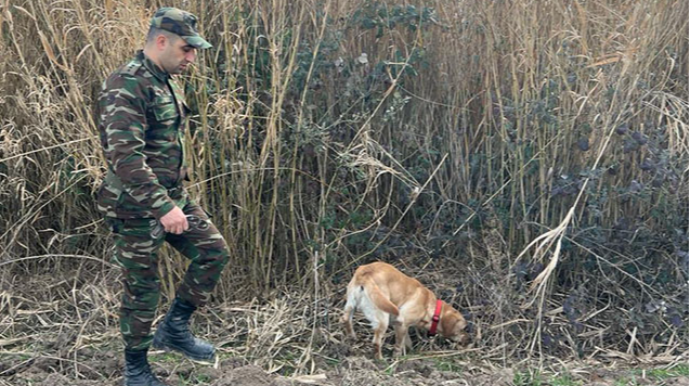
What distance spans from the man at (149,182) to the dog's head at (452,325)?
1391mm

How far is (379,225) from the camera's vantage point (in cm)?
521

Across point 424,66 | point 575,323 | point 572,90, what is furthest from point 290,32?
point 575,323

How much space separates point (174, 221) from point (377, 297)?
4.35 ft

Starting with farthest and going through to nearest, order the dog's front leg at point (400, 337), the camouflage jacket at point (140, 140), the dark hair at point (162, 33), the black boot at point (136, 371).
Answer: the dog's front leg at point (400, 337) → the black boot at point (136, 371) → the dark hair at point (162, 33) → the camouflage jacket at point (140, 140)

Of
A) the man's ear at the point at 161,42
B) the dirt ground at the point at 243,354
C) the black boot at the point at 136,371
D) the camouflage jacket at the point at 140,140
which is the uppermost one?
the man's ear at the point at 161,42

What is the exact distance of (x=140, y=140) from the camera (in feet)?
11.9

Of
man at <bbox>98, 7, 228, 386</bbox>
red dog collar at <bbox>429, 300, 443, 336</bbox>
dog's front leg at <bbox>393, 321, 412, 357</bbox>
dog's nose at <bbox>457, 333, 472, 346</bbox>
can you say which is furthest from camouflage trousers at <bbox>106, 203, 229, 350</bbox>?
dog's nose at <bbox>457, 333, 472, 346</bbox>

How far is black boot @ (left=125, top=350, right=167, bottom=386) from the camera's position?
4035 mm

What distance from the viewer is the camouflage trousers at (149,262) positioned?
3.87 metres

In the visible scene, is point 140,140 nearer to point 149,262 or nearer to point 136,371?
point 149,262

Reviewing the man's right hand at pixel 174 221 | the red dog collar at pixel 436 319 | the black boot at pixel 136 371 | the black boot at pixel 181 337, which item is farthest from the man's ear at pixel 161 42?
the red dog collar at pixel 436 319

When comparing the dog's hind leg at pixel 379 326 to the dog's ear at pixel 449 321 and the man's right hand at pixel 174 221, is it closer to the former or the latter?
the dog's ear at pixel 449 321

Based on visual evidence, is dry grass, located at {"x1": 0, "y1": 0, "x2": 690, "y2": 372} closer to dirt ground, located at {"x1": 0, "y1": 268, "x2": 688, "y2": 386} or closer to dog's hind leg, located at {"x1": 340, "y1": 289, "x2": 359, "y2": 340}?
dirt ground, located at {"x1": 0, "y1": 268, "x2": 688, "y2": 386}

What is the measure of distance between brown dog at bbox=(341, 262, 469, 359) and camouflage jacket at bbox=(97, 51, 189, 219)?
1237 millimetres
